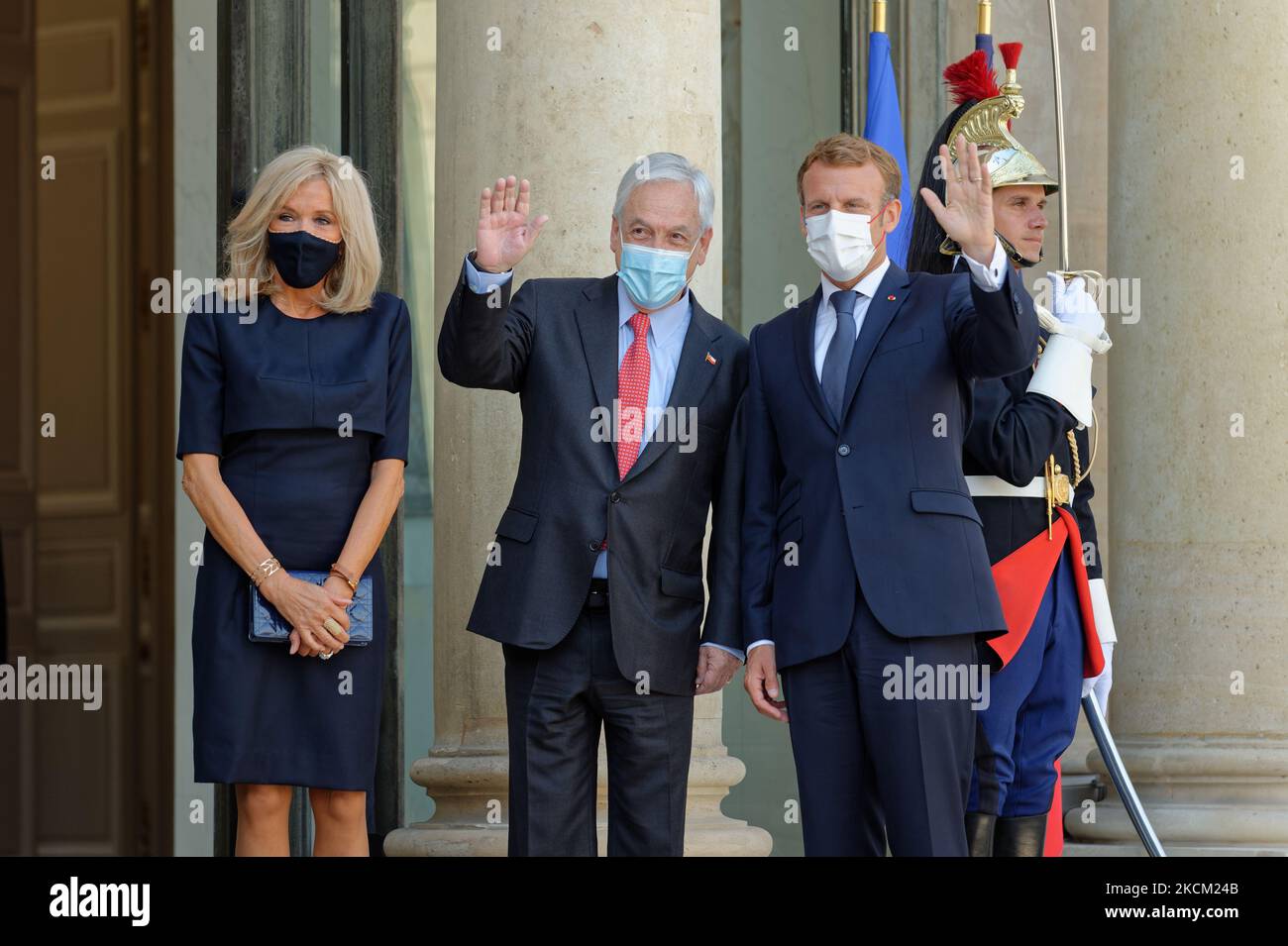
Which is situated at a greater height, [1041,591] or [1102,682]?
[1041,591]

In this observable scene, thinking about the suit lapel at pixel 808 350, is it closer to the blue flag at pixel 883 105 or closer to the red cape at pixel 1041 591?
the red cape at pixel 1041 591

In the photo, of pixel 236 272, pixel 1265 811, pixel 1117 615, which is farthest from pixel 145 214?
pixel 1265 811

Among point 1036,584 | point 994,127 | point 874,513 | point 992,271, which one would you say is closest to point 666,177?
point 992,271

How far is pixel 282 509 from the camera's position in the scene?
219 inches

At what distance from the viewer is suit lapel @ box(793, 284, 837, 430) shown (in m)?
5.34

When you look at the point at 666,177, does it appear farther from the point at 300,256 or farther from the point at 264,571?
the point at 264,571

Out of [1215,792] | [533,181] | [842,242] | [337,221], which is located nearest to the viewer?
[842,242]

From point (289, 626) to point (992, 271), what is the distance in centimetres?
201

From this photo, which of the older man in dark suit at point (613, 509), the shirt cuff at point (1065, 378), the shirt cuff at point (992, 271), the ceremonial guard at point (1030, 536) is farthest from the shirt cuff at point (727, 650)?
the shirt cuff at point (1065, 378)

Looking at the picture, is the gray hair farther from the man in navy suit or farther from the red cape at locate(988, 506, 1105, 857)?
the red cape at locate(988, 506, 1105, 857)

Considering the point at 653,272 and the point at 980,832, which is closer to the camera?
the point at 653,272

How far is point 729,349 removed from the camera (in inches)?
222
